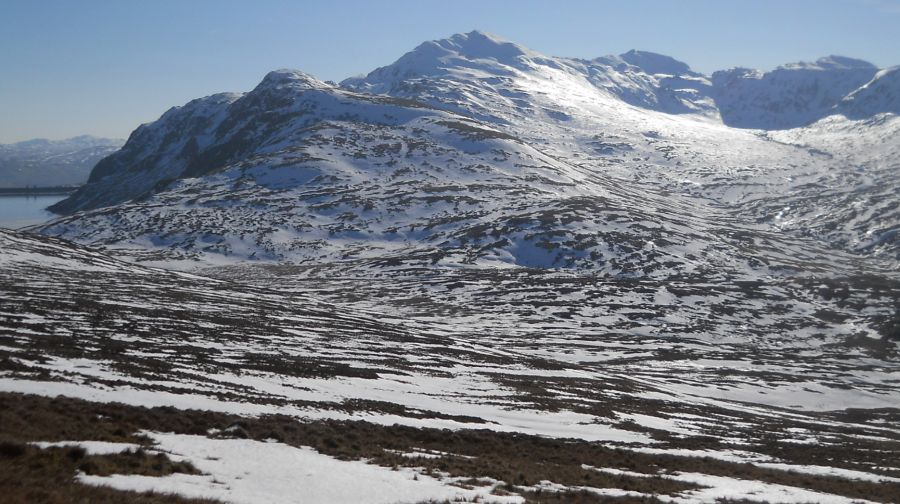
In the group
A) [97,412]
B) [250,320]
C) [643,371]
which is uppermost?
[97,412]

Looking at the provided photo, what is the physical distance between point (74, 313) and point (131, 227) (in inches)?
5447

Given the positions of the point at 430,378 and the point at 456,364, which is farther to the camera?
the point at 456,364

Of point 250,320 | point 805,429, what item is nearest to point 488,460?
point 805,429

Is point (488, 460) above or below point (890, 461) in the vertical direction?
above

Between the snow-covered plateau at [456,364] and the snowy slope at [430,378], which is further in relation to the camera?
the snowy slope at [430,378]

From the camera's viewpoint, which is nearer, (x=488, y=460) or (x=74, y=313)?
(x=488, y=460)

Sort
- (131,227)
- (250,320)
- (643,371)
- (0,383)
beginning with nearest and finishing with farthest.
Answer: (0,383), (250,320), (643,371), (131,227)

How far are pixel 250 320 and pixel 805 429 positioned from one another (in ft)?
171

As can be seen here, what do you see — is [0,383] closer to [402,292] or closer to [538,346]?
[538,346]

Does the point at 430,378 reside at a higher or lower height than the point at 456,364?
higher

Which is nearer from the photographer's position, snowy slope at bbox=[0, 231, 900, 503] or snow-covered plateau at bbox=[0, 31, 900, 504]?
snow-covered plateau at bbox=[0, 31, 900, 504]

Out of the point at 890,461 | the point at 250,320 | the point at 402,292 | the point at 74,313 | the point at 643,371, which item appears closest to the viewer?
the point at 890,461

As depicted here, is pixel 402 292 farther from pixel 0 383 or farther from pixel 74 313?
pixel 0 383

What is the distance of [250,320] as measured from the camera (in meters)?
72.5
